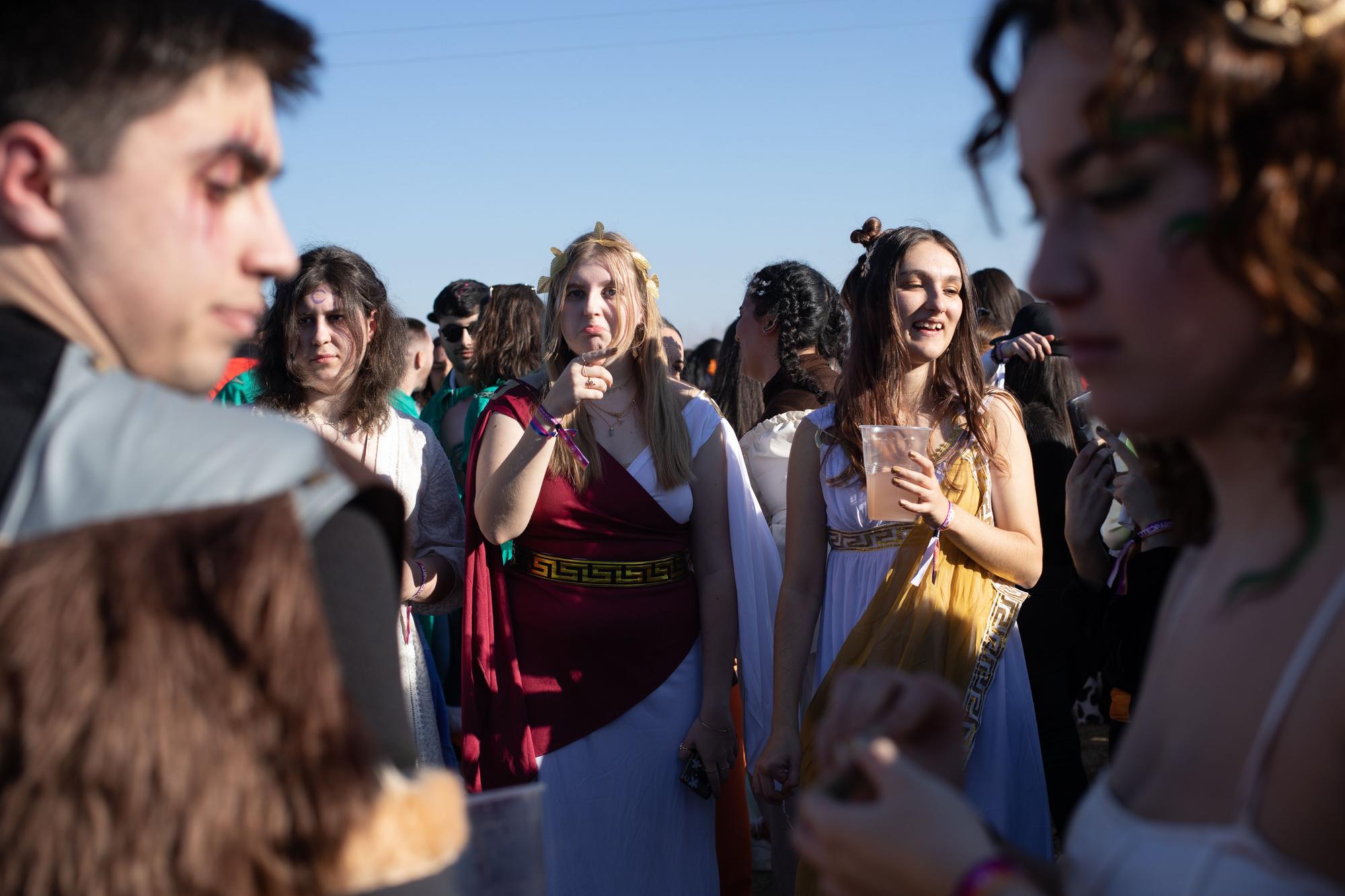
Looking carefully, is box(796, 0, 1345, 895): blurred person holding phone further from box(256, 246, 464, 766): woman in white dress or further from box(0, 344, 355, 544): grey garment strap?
box(256, 246, 464, 766): woman in white dress

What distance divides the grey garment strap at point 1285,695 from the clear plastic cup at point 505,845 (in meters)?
0.65

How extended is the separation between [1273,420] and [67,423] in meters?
1.05

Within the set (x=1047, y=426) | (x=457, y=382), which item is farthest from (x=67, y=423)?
(x=457, y=382)

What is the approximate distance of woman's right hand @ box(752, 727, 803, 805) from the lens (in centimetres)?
291

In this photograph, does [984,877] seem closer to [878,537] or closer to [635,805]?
[878,537]

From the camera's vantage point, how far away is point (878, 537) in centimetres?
299

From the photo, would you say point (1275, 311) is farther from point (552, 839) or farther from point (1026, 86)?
point (552, 839)

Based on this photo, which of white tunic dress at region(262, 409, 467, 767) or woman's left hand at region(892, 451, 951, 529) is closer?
woman's left hand at region(892, 451, 951, 529)

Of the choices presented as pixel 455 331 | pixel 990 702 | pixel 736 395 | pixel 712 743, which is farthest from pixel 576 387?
pixel 455 331

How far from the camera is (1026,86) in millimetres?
1032

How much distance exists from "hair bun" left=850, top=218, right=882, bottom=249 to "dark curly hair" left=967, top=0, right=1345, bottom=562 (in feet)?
9.30

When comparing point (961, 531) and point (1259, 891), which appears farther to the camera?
point (961, 531)

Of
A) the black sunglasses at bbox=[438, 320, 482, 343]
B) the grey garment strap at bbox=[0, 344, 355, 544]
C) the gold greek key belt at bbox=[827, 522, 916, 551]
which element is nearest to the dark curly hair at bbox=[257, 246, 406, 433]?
the gold greek key belt at bbox=[827, 522, 916, 551]

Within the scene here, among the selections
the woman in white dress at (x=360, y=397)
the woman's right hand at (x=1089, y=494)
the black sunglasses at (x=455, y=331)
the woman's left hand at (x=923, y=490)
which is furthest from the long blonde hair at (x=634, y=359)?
the black sunglasses at (x=455, y=331)
